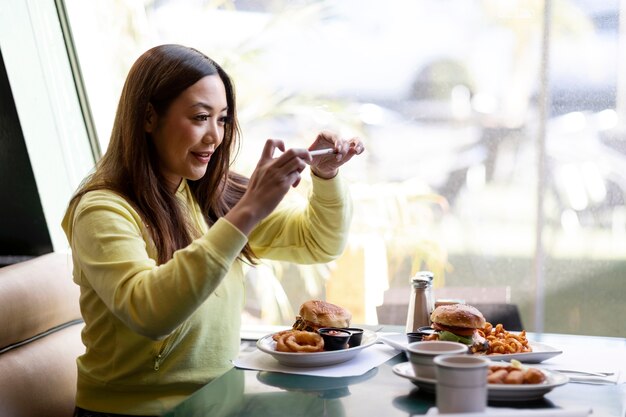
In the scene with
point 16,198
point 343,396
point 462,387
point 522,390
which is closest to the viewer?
point 462,387

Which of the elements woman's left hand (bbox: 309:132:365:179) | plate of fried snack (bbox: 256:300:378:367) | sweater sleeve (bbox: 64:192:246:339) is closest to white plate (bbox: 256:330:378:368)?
plate of fried snack (bbox: 256:300:378:367)

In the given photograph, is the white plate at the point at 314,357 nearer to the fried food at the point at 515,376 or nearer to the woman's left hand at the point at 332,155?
the fried food at the point at 515,376

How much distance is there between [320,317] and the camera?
1.73m

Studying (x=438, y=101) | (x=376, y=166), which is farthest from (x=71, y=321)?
(x=438, y=101)

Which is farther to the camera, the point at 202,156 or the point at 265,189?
the point at 202,156

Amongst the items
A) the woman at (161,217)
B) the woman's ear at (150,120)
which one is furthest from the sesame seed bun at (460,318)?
the woman's ear at (150,120)

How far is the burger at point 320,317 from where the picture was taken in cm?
173

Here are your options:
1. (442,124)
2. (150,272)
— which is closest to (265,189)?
(150,272)

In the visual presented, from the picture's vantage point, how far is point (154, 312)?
1454 mm

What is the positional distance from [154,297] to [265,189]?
0.29 m

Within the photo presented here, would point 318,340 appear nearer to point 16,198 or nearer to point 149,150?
point 149,150

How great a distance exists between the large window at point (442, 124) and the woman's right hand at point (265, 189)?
121cm

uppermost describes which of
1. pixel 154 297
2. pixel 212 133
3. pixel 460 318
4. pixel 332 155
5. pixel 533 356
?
pixel 212 133

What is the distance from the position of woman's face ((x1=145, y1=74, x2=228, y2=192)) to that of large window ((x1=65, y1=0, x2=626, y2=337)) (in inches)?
38.7
